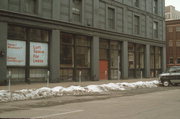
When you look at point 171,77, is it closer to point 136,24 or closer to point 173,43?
point 136,24

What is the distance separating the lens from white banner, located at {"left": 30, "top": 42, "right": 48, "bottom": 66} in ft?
75.8

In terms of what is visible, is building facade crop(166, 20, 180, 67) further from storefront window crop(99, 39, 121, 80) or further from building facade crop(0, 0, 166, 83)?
storefront window crop(99, 39, 121, 80)

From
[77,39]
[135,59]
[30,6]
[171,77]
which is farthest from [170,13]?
[30,6]

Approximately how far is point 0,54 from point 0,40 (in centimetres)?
102

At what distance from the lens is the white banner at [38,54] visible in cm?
2311

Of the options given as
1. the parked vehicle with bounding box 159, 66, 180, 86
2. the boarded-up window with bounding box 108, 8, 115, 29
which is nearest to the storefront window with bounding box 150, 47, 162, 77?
the boarded-up window with bounding box 108, 8, 115, 29

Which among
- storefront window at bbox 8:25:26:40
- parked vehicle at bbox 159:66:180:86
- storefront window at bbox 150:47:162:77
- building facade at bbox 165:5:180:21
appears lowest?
parked vehicle at bbox 159:66:180:86

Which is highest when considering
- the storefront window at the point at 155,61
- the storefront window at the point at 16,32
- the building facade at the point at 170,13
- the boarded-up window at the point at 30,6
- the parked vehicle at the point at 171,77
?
the building facade at the point at 170,13

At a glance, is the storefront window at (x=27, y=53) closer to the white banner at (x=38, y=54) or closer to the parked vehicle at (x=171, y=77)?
the white banner at (x=38, y=54)

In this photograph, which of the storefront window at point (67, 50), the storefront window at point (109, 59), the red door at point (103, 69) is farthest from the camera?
the storefront window at point (109, 59)

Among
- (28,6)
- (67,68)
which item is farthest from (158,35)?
(28,6)

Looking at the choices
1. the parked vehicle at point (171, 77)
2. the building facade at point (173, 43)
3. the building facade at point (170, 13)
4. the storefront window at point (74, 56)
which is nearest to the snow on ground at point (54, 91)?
the parked vehicle at point (171, 77)

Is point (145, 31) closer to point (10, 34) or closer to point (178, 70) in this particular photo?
point (178, 70)

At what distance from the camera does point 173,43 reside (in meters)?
64.6
